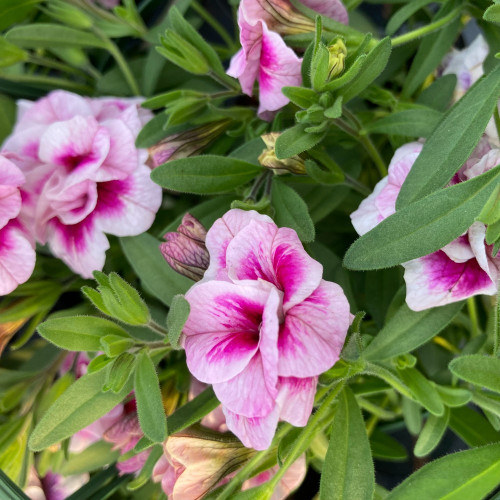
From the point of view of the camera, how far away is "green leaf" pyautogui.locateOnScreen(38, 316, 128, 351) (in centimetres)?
47

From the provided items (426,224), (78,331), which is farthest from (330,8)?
(78,331)

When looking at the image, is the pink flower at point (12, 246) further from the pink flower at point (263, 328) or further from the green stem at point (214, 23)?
the green stem at point (214, 23)

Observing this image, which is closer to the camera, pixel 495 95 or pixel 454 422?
pixel 495 95

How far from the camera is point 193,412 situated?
1.65 feet

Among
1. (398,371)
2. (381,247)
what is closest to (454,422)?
(398,371)

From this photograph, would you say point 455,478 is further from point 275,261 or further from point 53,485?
point 53,485

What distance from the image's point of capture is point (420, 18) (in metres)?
0.76

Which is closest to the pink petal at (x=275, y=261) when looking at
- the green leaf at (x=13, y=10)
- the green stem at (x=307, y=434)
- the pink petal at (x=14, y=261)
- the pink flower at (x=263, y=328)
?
the pink flower at (x=263, y=328)

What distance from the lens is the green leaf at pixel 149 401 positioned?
44 cm

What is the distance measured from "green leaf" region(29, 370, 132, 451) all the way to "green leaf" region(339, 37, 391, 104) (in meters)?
0.29

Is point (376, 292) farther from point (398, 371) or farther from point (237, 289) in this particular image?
point (237, 289)

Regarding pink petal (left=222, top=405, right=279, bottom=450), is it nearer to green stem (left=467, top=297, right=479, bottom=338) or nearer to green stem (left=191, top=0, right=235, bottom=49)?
green stem (left=467, top=297, right=479, bottom=338)

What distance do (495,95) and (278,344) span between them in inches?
9.1

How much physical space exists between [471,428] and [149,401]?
0.31 metres
